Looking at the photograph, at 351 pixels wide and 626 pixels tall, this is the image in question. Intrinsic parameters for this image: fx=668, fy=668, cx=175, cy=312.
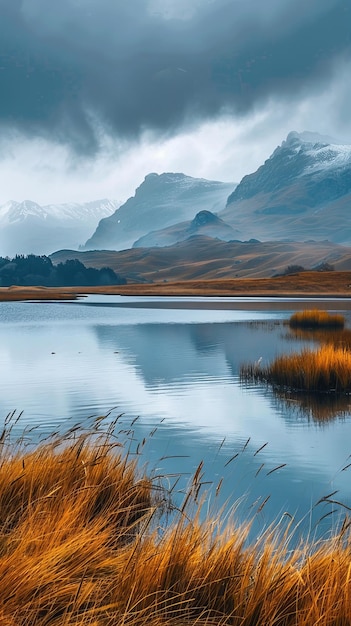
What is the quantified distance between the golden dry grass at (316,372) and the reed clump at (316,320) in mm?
23020

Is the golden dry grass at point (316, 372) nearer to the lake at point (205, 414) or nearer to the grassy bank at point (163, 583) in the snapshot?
the lake at point (205, 414)

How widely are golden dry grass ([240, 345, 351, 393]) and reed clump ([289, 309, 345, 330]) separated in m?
23.0

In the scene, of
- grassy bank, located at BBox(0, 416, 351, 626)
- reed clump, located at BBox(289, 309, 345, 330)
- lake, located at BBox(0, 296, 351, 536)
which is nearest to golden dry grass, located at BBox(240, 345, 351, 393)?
lake, located at BBox(0, 296, 351, 536)

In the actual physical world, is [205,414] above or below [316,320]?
below

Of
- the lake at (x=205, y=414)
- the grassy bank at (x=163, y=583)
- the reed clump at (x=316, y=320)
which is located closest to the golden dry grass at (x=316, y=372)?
the lake at (x=205, y=414)

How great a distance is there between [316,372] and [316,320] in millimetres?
26922

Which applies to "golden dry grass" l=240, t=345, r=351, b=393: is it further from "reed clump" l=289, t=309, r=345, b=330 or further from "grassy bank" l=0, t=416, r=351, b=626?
"reed clump" l=289, t=309, r=345, b=330

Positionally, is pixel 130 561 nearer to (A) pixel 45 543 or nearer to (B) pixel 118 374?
(A) pixel 45 543

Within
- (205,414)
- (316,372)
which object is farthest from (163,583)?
(316,372)

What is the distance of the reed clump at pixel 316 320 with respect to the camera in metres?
44.9

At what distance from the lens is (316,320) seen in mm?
46469

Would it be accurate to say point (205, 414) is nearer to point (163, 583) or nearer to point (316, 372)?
point (316, 372)

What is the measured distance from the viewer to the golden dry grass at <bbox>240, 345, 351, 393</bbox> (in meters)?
19.9

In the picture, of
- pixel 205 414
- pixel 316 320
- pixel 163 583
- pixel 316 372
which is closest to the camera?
pixel 163 583
